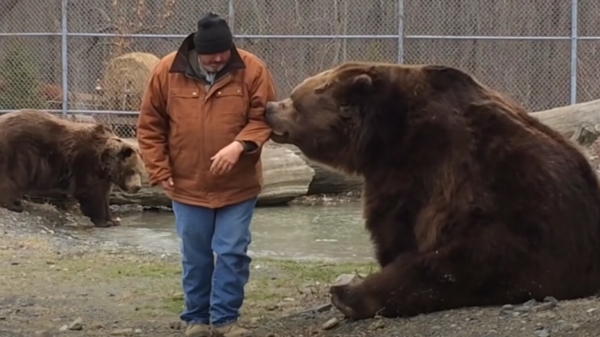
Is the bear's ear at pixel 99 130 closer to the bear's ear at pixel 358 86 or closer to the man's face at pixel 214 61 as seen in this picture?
the man's face at pixel 214 61

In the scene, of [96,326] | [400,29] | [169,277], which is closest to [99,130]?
[169,277]

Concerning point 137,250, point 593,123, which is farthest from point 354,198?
point 137,250

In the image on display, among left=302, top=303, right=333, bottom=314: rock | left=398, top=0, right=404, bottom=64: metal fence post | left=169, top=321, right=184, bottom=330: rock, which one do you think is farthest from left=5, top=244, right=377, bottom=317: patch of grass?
left=398, top=0, right=404, bottom=64: metal fence post

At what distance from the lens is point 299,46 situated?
20.1 metres

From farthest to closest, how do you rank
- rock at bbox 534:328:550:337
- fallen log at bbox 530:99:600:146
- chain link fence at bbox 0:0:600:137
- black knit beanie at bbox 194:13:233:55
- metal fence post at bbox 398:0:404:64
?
chain link fence at bbox 0:0:600:137 → metal fence post at bbox 398:0:404:64 → fallen log at bbox 530:99:600:146 → black knit beanie at bbox 194:13:233:55 → rock at bbox 534:328:550:337

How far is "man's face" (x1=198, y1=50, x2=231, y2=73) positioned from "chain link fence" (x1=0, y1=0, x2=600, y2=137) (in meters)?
13.0

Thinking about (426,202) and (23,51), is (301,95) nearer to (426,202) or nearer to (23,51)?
(426,202)

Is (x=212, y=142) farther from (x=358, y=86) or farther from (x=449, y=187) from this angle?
(x=449, y=187)

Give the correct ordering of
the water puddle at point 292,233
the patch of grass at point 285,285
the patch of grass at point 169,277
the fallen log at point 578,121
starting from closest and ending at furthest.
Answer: the patch of grass at point 285,285
the patch of grass at point 169,277
the water puddle at point 292,233
the fallen log at point 578,121

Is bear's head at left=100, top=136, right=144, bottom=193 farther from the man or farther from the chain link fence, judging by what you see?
the man

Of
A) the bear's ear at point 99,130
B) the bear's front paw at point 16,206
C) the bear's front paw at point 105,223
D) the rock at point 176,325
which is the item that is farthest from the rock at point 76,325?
the bear's ear at point 99,130

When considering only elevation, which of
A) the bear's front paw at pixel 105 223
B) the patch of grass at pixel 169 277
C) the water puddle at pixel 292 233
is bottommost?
the bear's front paw at pixel 105 223

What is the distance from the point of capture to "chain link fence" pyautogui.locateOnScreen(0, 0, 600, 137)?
64.8 ft

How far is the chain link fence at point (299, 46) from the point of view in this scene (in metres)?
19.8
